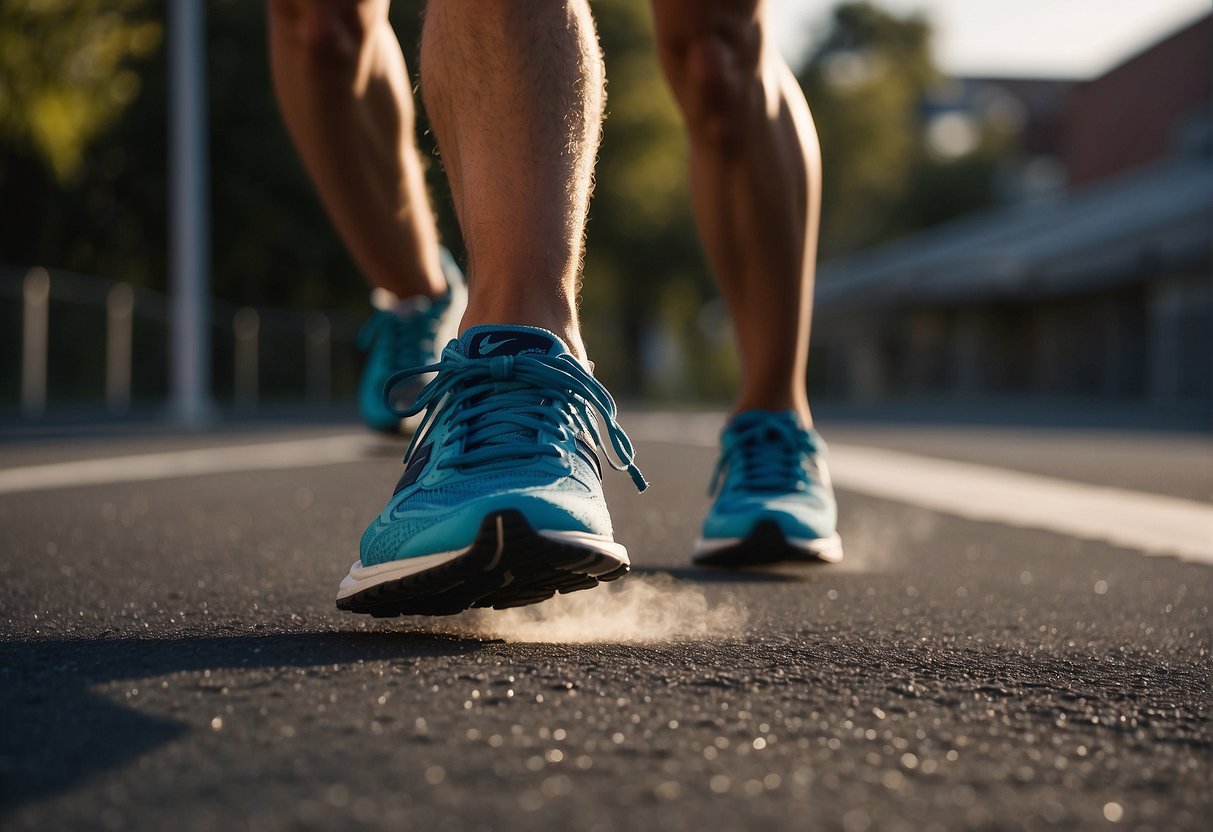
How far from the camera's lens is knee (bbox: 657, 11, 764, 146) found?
1705 mm

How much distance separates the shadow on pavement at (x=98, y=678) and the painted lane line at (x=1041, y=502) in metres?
1.18

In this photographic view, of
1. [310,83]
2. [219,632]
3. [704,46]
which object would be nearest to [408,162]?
[310,83]

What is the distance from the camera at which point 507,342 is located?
1.17 m

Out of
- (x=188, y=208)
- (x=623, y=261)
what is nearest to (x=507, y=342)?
(x=188, y=208)

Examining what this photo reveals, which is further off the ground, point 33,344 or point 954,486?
point 33,344

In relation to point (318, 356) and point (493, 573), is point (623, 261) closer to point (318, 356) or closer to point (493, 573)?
point (318, 356)

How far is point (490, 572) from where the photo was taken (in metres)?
1.00

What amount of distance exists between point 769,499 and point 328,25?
0.96m

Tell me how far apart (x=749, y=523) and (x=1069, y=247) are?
14955mm

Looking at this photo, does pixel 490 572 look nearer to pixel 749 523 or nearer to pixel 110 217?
pixel 749 523

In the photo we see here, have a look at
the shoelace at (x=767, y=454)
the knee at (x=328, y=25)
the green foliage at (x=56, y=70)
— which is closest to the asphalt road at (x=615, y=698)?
the shoelace at (x=767, y=454)

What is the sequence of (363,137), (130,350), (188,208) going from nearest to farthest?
(363,137) < (188,208) < (130,350)

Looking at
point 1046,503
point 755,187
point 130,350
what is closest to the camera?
point 755,187

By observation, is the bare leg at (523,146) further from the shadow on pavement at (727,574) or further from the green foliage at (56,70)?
the green foliage at (56,70)
